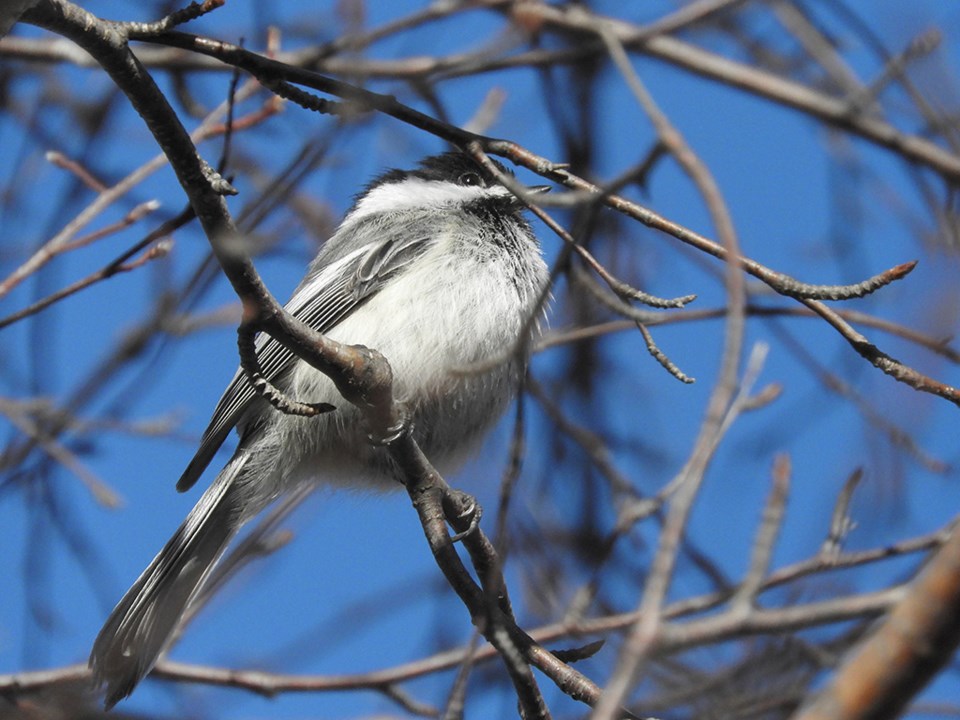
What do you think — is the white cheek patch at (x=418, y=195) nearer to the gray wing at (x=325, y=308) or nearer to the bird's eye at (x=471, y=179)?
the bird's eye at (x=471, y=179)

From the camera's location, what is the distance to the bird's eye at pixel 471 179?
4273 millimetres

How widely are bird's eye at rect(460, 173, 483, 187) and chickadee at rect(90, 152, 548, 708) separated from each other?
5.3 inches

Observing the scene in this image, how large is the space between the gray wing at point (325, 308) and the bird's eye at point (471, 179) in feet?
1.59

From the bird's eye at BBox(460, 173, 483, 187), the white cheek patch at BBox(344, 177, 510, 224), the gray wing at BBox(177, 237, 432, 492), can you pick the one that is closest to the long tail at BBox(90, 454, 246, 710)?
the gray wing at BBox(177, 237, 432, 492)

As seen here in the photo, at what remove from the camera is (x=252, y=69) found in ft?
8.45

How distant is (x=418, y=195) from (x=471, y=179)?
23cm

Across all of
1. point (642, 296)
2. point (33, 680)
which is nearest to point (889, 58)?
point (642, 296)

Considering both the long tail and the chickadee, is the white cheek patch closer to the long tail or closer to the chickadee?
the chickadee

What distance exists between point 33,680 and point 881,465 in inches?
101

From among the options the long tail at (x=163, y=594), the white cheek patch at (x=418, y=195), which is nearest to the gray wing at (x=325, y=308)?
the long tail at (x=163, y=594)

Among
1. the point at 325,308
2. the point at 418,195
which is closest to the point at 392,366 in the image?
the point at 325,308

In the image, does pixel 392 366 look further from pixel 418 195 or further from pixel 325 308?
pixel 418 195

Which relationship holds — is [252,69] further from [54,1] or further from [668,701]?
[668,701]

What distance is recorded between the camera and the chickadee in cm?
360
